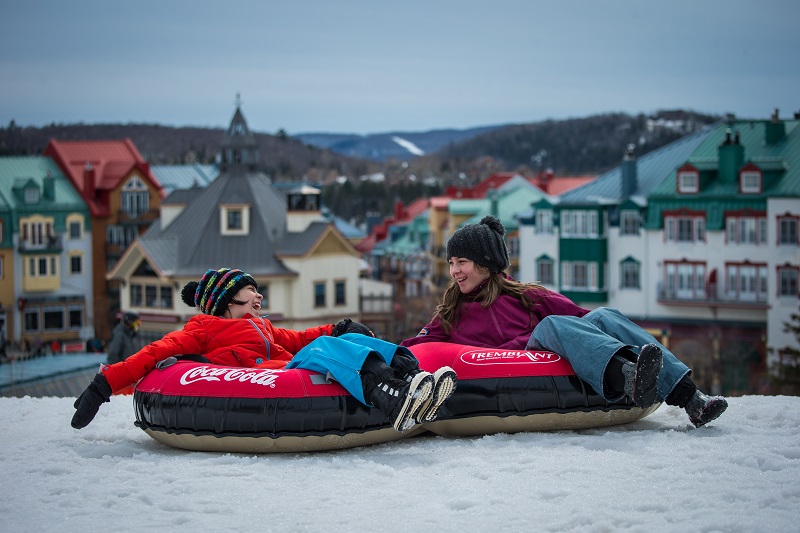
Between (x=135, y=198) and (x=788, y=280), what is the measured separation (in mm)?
29479

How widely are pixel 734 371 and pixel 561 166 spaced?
7600 centimetres

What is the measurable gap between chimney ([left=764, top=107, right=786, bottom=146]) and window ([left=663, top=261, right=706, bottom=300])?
4.68 metres

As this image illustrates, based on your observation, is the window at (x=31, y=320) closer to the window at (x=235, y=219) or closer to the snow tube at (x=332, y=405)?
the window at (x=235, y=219)

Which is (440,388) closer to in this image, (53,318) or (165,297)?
(165,297)

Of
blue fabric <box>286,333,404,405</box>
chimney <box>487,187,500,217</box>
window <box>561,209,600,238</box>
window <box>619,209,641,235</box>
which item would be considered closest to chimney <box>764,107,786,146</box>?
window <box>619,209,641,235</box>

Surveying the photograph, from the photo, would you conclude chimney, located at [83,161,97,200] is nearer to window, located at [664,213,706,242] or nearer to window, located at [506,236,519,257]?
window, located at [506,236,519,257]

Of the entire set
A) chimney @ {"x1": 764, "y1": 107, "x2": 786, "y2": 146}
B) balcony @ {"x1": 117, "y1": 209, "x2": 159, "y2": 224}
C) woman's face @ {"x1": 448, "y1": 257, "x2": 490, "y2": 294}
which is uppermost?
chimney @ {"x1": 764, "y1": 107, "x2": 786, "y2": 146}

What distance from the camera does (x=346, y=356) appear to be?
8.05 m

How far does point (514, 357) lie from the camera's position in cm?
853

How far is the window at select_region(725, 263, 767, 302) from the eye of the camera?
141 ft

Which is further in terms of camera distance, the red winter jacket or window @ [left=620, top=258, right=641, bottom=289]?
window @ [left=620, top=258, right=641, bottom=289]

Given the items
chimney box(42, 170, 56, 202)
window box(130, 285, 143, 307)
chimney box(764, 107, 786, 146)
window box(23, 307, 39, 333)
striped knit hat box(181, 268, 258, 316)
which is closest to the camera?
striped knit hat box(181, 268, 258, 316)

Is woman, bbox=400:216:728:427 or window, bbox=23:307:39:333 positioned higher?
woman, bbox=400:216:728:427

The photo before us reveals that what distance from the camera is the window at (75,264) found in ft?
180
